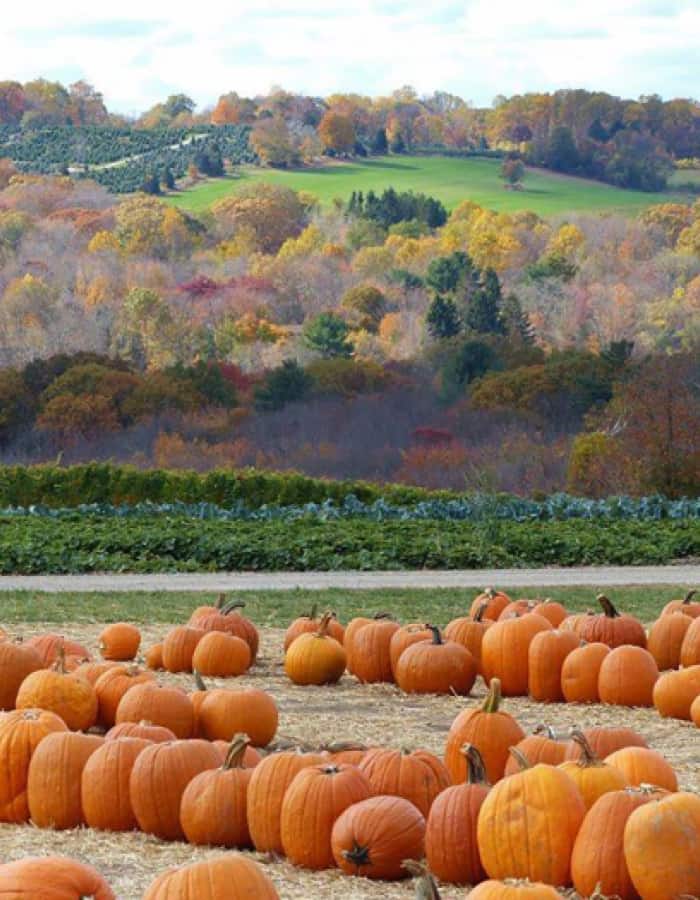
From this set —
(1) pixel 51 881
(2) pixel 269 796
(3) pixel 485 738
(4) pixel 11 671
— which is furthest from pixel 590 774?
(4) pixel 11 671

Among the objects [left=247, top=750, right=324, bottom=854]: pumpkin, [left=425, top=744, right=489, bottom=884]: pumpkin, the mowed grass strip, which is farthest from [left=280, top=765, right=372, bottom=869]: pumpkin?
the mowed grass strip

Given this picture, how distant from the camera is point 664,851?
530 cm

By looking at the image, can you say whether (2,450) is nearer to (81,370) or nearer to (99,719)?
(81,370)

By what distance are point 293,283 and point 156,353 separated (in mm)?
19315

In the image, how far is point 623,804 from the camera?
217 inches

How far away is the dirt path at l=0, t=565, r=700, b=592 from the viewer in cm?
1633

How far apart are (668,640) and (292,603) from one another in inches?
199

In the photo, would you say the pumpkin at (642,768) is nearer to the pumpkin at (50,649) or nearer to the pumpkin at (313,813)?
the pumpkin at (313,813)

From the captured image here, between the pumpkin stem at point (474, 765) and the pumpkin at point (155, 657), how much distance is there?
4643mm

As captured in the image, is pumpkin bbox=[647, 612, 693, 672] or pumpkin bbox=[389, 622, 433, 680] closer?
pumpkin bbox=[389, 622, 433, 680]

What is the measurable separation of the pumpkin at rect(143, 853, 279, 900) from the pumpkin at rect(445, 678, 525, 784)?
6.94 feet

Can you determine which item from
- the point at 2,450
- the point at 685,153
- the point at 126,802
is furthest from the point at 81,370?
the point at 685,153

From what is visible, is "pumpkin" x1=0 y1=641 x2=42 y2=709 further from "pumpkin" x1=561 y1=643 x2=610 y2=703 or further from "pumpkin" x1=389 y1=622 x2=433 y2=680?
"pumpkin" x1=561 y1=643 x2=610 y2=703

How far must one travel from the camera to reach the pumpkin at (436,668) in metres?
9.25
